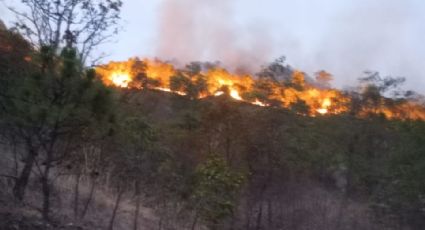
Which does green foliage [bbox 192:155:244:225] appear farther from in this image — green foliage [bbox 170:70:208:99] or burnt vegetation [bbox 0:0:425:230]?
green foliage [bbox 170:70:208:99]

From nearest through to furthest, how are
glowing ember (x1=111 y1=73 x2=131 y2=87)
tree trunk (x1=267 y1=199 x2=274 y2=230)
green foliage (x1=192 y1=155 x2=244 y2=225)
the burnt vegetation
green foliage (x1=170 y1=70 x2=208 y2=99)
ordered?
the burnt vegetation
green foliage (x1=192 y1=155 x2=244 y2=225)
glowing ember (x1=111 y1=73 x2=131 y2=87)
tree trunk (x1=267 y1=199 x2=274 y2=230)
green foliage (x1=170 y1=70 x2=208 y2=99)

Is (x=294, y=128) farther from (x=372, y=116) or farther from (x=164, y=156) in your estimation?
(x=164, y=156)

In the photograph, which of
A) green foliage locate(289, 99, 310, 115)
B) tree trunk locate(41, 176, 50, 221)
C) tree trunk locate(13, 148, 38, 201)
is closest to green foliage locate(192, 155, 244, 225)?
green foliage locate(289, 99, 310, 115)

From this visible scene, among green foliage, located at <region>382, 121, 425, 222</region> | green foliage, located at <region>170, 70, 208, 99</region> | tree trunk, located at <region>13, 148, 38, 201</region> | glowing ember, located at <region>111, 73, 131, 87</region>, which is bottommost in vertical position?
tree trunk, located at <region>13, 148, 38, 201</region>

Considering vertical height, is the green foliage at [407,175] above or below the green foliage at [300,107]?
below

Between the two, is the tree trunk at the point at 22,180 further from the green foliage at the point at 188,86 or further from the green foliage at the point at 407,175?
the green foliage at the point at 188,86

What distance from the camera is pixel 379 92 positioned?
1761cm

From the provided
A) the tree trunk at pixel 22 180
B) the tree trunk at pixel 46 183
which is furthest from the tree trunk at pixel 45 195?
the tree trunk at pixel 22 180

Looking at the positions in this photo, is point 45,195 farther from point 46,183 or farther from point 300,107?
point 300,107

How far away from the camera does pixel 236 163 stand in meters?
18.1

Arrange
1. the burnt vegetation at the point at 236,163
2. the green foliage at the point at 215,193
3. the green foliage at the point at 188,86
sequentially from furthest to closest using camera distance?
the green foliage at the point at 188,86 < the green foliage at the point at 215,193 < the burnt vegetation at the point at 236,163

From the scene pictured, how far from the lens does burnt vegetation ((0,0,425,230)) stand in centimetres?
1345

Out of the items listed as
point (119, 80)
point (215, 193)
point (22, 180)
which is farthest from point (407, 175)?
point (22, 180)

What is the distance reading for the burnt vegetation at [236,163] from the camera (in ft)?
44.1
